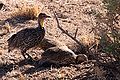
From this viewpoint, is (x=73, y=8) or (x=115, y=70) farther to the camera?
(x=73, y=8)

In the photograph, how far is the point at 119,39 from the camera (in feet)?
22.3

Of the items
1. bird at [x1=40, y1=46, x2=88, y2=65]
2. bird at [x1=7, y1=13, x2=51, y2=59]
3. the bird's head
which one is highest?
the bird's head

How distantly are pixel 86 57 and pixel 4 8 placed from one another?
14.9 feet

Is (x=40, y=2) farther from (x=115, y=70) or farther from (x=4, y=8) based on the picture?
(x=115, y=70)

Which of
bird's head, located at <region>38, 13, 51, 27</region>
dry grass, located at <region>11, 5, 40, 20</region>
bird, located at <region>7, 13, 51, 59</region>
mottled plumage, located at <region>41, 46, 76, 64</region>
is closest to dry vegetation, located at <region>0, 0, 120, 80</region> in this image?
dry grass, located at <region>11, 5, 40, 20</region>

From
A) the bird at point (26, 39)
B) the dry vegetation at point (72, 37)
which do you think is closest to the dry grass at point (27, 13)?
the dry vegetation at point (72, 37)

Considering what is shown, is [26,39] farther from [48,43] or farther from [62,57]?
[62,57]

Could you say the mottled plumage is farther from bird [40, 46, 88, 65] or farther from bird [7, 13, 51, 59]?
bird [7, 13, 51, 59]

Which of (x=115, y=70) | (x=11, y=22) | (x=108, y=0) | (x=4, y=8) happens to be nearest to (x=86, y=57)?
(x=115, y=70)

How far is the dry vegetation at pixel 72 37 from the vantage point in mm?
6859

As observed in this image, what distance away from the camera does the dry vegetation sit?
22.5 ft

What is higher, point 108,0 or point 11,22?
point 108,0

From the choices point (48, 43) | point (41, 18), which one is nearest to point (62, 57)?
point (48, 43)

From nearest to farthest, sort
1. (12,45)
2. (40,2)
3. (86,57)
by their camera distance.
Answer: (86,57), (12,45), (40,2)
